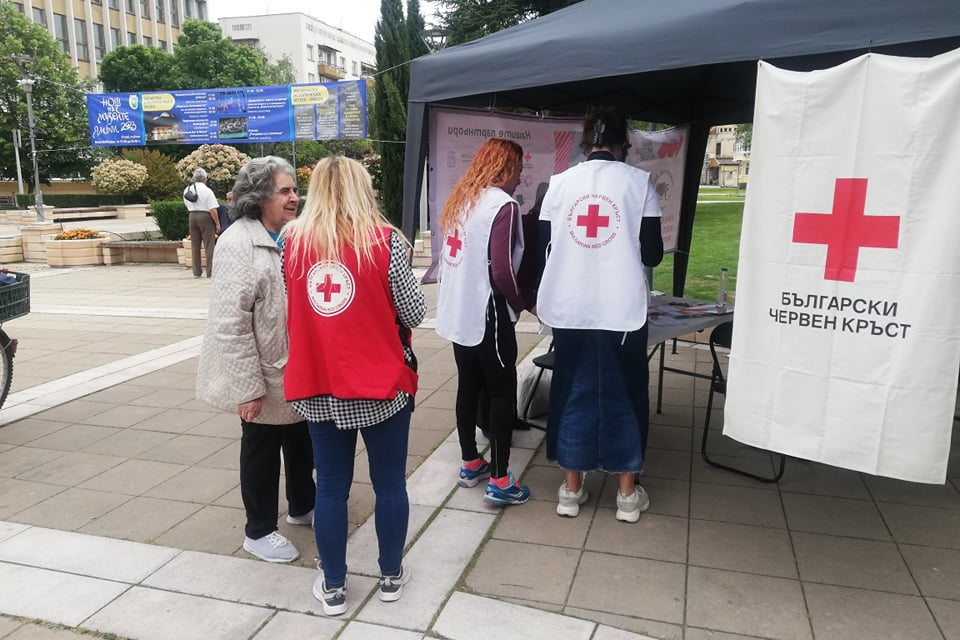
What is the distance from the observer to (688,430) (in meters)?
4.41

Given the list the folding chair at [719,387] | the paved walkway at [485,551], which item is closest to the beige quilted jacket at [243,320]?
the paved walkway at [485,551]

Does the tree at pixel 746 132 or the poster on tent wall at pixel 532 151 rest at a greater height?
the tree at pixel 746 132

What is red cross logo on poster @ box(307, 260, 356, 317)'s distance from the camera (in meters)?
2.32

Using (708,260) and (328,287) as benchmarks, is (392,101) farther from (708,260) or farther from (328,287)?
(328,287)

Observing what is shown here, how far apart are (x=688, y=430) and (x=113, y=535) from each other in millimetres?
3268

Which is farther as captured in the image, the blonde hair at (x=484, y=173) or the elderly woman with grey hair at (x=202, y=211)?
the elderly woman with grey hair at (x=202, y=211)

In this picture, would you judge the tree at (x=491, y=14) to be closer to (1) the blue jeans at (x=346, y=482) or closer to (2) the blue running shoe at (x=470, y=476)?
(2) the blue running shoe at (x=470, y=476)

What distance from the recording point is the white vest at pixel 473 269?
3.24m

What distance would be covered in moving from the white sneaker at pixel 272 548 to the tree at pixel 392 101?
11256mm

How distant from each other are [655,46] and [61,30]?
5920 centimetres

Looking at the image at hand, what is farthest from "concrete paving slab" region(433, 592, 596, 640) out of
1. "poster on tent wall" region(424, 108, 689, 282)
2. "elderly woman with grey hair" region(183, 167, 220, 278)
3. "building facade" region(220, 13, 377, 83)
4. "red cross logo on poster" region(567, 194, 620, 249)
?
"building facade" region(220, 13, 377, 83)

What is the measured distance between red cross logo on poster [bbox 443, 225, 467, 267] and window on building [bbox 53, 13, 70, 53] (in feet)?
189

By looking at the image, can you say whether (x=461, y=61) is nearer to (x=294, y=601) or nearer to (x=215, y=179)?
(x=294, y=601)

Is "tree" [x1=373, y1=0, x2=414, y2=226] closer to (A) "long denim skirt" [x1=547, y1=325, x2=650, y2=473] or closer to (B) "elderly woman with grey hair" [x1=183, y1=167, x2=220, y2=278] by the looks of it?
(B) "elderly woman with grey hair" [x1=183, y1=167, x2=220, y2=278]
